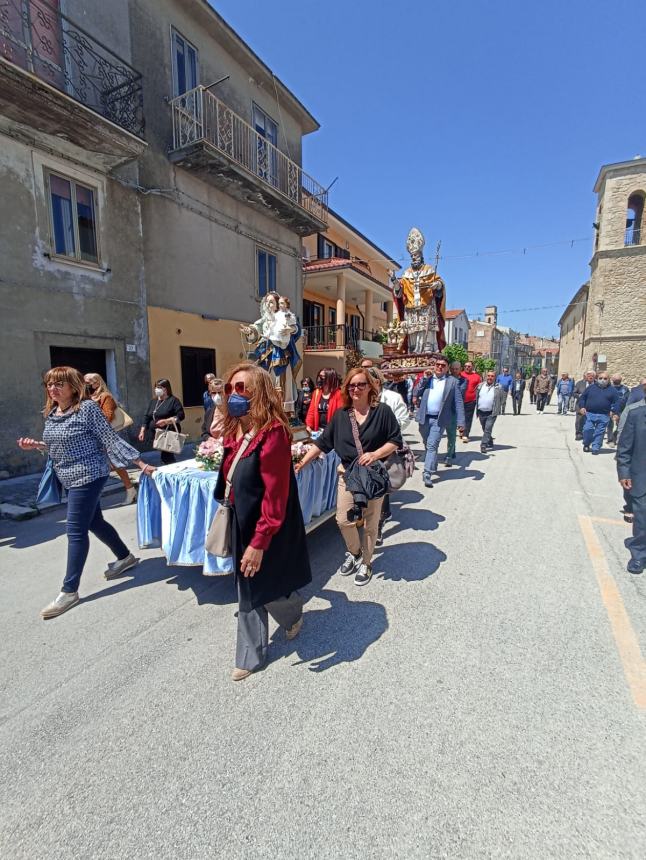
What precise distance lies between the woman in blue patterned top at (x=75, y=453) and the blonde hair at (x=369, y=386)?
1849mm

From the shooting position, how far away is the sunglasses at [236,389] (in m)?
2.27

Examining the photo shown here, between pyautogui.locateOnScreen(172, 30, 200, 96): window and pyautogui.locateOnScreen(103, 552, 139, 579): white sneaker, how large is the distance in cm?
1158

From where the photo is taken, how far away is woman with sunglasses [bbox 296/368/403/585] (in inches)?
132

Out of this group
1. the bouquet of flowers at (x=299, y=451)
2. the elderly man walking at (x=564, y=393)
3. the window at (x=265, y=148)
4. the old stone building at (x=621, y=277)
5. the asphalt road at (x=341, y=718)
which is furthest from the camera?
the old stone building at (x=621, y=277)

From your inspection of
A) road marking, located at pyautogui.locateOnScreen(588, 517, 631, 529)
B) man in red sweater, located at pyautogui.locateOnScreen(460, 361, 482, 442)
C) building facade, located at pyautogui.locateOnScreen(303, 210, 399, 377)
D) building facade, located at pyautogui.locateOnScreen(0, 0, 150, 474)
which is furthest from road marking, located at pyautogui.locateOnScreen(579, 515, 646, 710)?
building facade, located at pyautogui.locateOnScreen(303, 210, 399, 377)

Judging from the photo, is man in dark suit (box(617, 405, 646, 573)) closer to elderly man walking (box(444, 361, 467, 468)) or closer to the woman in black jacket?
elderly man walking (box(444, 361, 467, 468))

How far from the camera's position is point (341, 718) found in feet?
6.96

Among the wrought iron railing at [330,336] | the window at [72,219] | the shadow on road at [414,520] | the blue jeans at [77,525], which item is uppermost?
the window at [72,219]

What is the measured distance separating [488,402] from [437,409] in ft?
10.1

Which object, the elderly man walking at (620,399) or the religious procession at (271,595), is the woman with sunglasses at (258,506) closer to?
the religious procession at (271,595)

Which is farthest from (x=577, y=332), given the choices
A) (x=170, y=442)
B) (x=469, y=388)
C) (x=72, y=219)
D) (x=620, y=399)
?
(x=170, y=442)

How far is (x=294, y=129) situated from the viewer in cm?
1470

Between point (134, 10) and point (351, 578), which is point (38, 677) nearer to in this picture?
point (351, 578)

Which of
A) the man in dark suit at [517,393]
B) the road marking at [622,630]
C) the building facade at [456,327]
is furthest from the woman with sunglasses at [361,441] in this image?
the building facade at [456,327]
